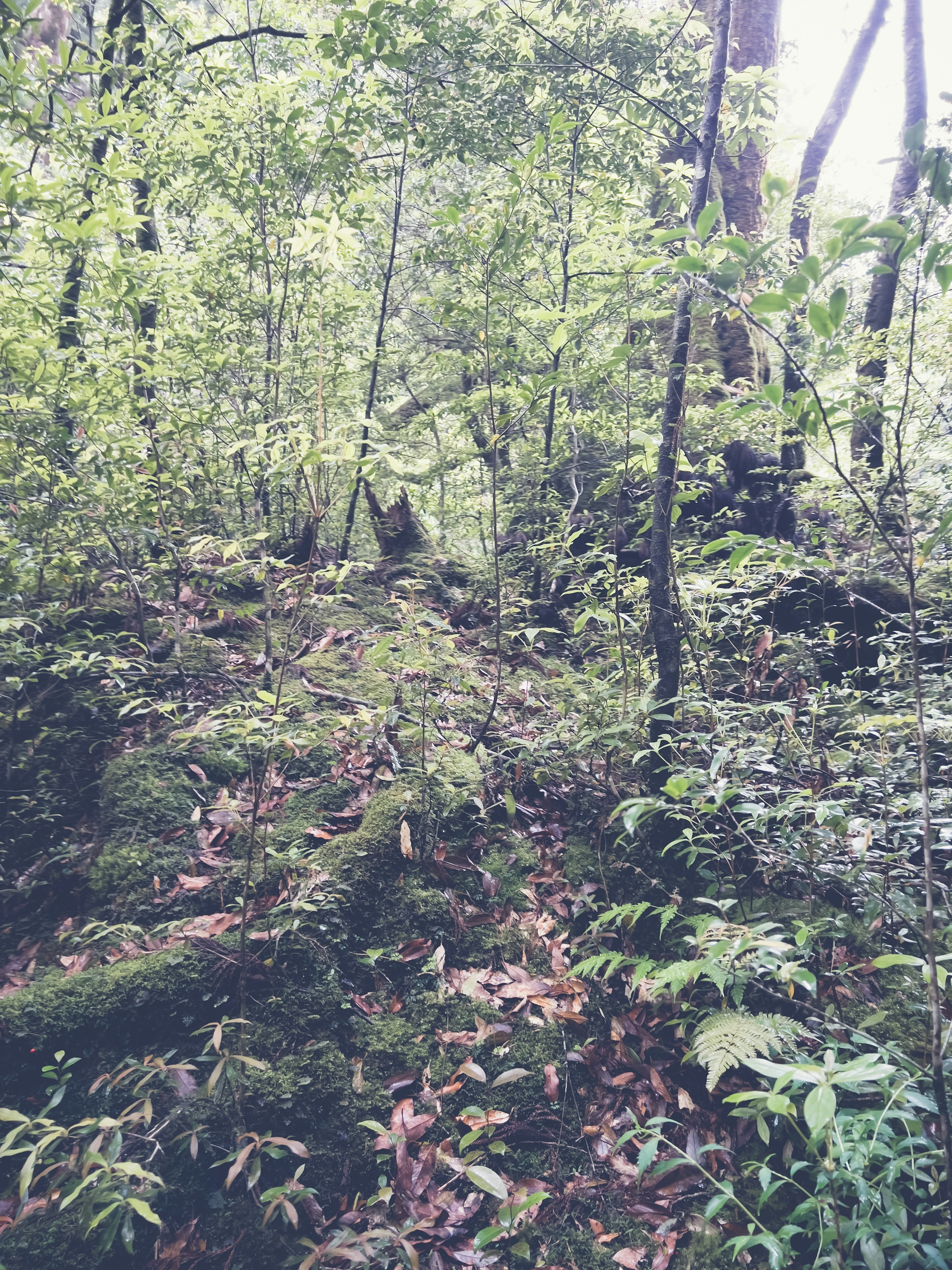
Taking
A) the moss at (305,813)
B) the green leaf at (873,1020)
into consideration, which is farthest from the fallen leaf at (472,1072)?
the green leaf at (873,1020)

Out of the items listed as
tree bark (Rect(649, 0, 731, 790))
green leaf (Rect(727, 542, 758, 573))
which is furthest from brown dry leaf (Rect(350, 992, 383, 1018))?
green leaf (Rect(727, 542, 758, 573))

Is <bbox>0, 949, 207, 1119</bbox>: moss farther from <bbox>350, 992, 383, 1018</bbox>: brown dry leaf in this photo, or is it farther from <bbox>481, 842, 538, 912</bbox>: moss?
<bbox>481, 842, 538, 912</bbox>: moss

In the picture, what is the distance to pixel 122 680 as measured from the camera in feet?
12.0

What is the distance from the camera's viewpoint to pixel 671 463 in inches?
124

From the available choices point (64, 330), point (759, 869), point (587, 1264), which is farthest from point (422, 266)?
point (587, 1264)

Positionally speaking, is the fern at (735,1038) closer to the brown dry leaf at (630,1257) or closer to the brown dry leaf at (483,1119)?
the brown dry leaf at (630,1257)

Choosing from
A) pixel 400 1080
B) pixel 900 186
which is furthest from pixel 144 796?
pixel 900 186

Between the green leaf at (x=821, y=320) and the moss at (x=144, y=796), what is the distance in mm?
3511

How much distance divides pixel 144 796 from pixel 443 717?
1.81 m

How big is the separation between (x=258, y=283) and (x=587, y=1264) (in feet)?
20.0

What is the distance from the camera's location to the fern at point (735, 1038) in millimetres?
2041

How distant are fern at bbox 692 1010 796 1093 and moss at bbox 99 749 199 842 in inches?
106

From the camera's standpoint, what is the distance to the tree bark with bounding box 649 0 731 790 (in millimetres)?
3002

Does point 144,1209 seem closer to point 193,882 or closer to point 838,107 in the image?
point 193,882
